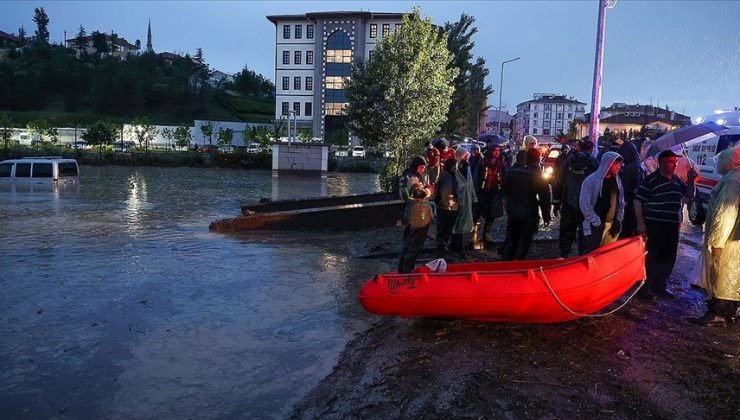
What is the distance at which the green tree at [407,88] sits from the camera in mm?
19109

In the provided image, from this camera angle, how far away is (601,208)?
6738 millimetres

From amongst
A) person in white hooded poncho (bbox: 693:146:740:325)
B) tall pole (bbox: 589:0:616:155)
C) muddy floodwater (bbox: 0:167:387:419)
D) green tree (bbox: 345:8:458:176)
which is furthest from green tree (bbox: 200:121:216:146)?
person in white hooded poncho (bbox: 693:146:740:325)

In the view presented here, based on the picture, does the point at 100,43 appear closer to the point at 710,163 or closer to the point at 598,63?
the point at 598,63

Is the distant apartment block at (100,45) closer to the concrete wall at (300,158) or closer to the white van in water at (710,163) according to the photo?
the concrete wall at (300,158)

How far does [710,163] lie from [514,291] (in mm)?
10656

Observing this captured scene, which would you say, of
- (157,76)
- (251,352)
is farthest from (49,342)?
(157,76)

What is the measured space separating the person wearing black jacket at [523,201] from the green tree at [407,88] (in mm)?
11555

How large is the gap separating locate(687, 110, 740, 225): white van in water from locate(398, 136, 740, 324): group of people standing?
186 inches

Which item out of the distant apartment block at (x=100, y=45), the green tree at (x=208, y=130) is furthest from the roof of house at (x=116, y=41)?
the green tree at (x=208, y=130)

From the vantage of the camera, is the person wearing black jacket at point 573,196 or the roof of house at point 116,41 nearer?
the person wearing black jacket at point 573,196

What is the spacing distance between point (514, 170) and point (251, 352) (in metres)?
4.04

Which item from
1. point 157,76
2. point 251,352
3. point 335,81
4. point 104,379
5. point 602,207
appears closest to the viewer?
point 104,379

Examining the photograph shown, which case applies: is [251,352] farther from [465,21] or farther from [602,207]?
[465,21]

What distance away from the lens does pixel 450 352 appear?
16.3 feet
